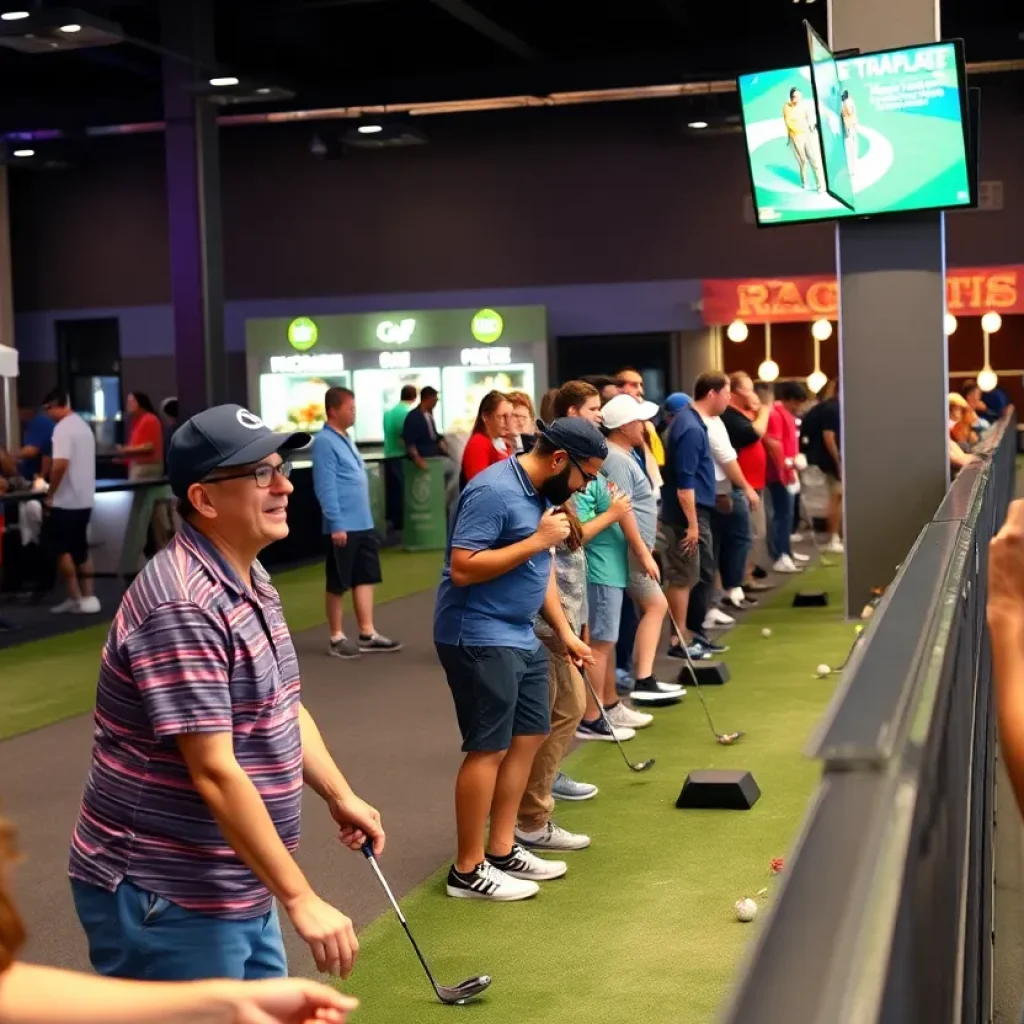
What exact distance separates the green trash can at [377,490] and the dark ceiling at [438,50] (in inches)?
215

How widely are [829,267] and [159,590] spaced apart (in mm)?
23773

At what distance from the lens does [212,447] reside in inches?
123

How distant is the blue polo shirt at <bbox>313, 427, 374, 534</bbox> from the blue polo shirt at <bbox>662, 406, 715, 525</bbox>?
1.98 meters

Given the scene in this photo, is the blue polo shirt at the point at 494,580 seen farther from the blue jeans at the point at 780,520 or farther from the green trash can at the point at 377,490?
the green trash can at the point at 377,490

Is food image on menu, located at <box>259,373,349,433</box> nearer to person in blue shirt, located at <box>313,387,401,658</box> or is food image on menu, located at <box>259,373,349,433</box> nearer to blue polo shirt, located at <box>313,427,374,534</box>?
person in blue shirt, located at <box>313,387,401,658</box>

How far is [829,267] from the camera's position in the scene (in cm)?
2575

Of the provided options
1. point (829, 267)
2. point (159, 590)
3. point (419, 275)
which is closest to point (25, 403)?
point (419, 275)

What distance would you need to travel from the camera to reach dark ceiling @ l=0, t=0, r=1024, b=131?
21.3 m

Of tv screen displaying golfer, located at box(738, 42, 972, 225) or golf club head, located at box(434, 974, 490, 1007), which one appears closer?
golf club head, located at box(434, 974, 490, 1007)

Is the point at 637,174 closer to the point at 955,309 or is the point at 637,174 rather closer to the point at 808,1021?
the point at 955,309

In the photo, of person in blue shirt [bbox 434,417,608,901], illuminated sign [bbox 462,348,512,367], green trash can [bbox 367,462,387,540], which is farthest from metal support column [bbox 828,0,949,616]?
illuminated sign [bbox 462,348,512,367]

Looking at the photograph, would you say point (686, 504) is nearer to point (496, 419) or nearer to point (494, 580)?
point (496, 419)

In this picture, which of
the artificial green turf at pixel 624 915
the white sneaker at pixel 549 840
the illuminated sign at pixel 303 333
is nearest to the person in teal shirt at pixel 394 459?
the illuminated sign at pixel 303 333

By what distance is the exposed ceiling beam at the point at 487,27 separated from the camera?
19.6 m
